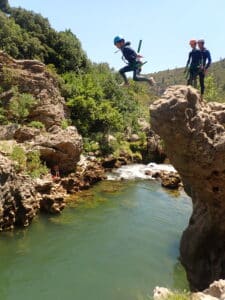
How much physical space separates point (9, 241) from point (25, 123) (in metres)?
15.0

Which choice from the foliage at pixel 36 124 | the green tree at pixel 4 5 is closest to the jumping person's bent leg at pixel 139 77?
the foliage at pixel 36 124

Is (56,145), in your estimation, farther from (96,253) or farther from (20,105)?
(96,253)

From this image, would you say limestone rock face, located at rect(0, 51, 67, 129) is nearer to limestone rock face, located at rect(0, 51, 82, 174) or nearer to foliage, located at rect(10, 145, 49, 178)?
limestone rock face, located at rect(0, 51, 82, 174)

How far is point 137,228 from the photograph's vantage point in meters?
20.9

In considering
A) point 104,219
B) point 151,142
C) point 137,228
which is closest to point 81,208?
point 104,219

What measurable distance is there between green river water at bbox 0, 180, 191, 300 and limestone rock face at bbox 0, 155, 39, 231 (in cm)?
64

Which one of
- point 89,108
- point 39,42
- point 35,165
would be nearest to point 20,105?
point 35,165

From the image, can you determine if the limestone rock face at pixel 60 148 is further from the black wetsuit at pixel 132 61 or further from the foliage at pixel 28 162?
the black wetsuit at pixel 132 61

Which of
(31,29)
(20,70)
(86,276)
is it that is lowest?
(86,276)

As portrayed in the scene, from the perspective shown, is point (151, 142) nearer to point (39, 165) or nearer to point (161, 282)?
point (39, 165)

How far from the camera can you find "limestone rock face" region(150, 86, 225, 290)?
9984mm

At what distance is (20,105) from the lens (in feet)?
102

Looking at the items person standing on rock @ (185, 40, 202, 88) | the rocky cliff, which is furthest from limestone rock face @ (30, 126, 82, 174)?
person standing on rock @ (185, 40, 202, 88)

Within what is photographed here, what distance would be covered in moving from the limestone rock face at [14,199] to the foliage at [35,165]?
3015 mm
